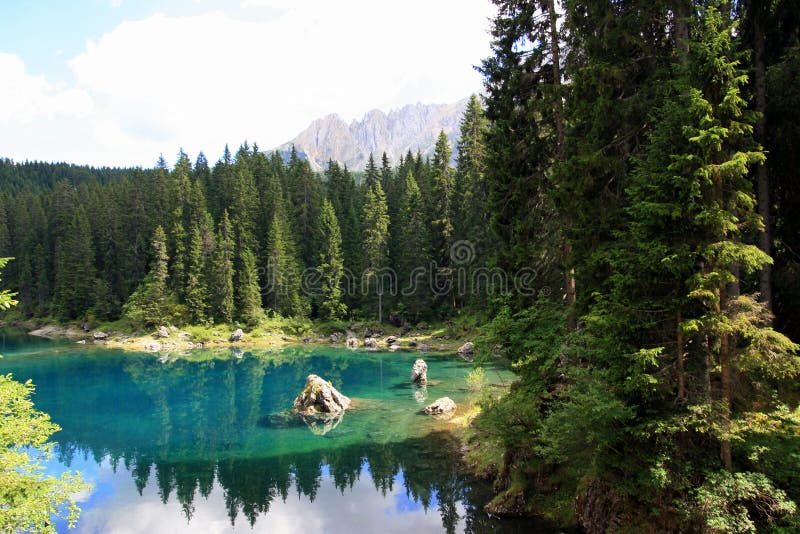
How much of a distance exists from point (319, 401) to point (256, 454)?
6.44 meters

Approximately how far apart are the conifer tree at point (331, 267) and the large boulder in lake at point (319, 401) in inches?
1313

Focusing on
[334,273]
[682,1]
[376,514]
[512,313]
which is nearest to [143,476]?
[376,514]

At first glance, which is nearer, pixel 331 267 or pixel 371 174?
pixel 331 267

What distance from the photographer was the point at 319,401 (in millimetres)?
29484

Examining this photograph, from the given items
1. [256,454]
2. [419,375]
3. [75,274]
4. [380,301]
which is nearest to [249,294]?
[380,301]

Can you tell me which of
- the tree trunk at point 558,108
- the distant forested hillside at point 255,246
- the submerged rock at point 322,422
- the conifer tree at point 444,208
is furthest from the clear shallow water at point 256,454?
the distant forested hillside at point 255,246

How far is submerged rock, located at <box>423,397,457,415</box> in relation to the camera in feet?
90.9

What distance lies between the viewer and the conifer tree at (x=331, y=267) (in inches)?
2510

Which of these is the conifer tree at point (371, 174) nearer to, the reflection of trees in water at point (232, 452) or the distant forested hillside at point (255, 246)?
the distant forested hillside at point (255, 246)

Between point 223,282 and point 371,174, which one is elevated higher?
point 371,174

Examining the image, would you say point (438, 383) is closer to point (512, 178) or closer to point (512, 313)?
point (512, 313)

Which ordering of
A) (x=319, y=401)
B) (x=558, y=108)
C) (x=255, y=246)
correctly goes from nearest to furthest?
(x=558, y=108)
(x=319, y=401)
(x=255, y=246)

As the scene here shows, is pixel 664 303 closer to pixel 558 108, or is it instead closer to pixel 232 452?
pixel 558 108

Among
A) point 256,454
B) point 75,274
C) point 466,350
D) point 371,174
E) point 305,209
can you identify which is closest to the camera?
point 256,454
